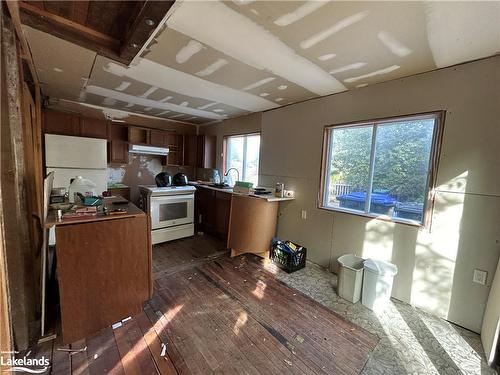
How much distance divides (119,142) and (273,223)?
3212 mm

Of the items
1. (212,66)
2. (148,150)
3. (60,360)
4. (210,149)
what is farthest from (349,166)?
(148,150)

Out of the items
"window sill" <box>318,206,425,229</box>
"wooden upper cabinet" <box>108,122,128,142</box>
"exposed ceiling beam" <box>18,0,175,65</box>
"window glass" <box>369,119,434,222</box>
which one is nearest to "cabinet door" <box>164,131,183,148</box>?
"wooden upper cabinet" <box>108,122,128,142</box>

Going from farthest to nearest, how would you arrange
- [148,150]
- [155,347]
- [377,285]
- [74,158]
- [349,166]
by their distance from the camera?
[148,150] → [74,158] → [349,166] → [377,285] → [155,347]

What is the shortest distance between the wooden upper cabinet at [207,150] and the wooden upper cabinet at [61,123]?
83.0 inches

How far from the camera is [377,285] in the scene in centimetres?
204

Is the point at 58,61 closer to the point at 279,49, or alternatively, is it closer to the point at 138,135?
the point at 279,49

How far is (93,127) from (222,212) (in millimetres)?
2575

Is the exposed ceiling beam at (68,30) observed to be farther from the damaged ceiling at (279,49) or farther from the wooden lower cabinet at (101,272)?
the wooden lower cabinet at (101,272)

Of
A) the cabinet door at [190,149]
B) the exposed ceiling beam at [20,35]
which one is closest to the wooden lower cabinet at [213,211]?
the cabinet door at [190,149]

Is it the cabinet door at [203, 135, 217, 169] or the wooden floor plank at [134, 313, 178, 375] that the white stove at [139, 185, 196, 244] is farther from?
the wooden floor plank at [134, 313, 178, 375]

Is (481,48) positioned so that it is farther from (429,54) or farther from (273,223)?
(273,223)

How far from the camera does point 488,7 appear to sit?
3.94 feet

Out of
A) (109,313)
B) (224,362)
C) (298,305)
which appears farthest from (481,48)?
(109,313)

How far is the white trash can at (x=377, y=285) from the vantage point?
6.64 feet
